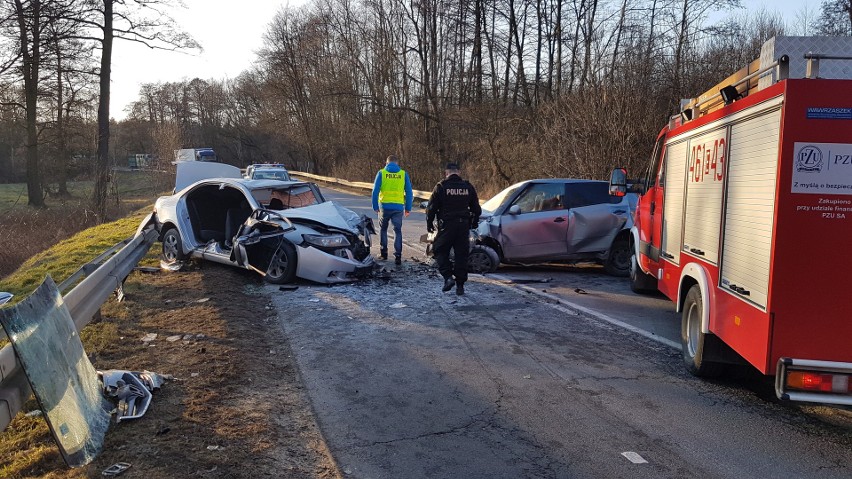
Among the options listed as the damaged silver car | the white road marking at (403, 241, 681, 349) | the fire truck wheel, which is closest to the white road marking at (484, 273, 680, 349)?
the white road marking at (403, 241, 681, 349)

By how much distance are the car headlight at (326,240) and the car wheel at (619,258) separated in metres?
4.66

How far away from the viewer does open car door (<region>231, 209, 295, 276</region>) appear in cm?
884

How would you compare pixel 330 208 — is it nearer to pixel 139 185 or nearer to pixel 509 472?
pixel 509 472

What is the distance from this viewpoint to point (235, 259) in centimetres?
922

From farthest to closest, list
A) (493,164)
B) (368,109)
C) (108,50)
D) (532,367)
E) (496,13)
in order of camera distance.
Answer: (368,109) → (496,13) → (493,164) → (108,50) → (532,367)

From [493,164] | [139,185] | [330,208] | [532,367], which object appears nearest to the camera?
[532,367]

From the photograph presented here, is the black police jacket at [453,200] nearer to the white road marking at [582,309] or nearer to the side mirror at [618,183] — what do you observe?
the white road marking at [582,309]

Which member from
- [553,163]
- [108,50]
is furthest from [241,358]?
[108,50]

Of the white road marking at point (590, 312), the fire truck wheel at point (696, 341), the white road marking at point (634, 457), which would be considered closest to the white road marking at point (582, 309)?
the white road marking at point (590, 312)

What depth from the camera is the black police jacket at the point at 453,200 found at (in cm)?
845

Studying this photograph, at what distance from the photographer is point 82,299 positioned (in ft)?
16.8

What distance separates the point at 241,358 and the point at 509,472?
2985 millimetres

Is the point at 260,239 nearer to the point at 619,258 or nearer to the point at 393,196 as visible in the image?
the point at 393,196

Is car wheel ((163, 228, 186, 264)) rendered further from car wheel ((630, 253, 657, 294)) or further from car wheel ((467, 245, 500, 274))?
car wheel ((630, 253, 657, 294))
